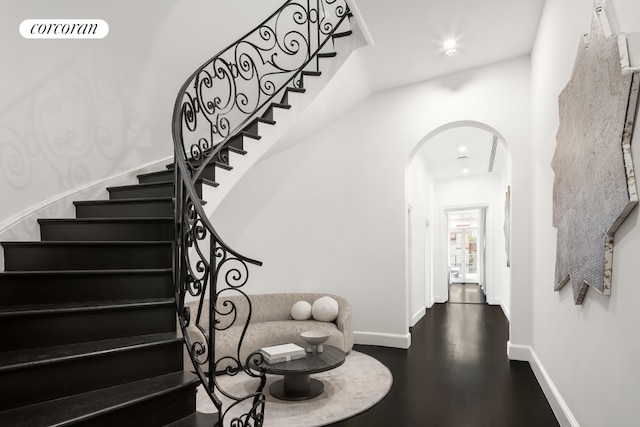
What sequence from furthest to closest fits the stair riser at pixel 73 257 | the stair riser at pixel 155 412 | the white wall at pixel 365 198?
the white wall at pixel 365 198, the stair riser at pixel 73 257, the stair riser at pixel 155 412

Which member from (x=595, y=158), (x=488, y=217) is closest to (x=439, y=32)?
(x=595, y=158)

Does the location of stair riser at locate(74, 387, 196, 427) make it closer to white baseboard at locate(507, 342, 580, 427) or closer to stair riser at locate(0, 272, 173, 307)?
stair riser at locate(0, 272, 173, 307)

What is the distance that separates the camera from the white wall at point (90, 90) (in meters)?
3.30

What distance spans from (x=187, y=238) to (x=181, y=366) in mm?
786

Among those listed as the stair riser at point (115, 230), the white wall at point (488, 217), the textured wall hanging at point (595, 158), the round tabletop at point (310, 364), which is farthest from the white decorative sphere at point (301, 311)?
the white wall at point (488, 217)

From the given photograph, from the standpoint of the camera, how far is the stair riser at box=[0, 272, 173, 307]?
2307 millimetres

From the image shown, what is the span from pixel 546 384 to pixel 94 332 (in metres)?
3.53

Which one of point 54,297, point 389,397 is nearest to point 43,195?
point 54,297

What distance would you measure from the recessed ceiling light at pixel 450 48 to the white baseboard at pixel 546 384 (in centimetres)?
339

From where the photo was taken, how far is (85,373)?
6.26 ft

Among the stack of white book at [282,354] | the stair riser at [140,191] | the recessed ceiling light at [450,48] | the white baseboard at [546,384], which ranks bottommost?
the white baseboard at [546,384]

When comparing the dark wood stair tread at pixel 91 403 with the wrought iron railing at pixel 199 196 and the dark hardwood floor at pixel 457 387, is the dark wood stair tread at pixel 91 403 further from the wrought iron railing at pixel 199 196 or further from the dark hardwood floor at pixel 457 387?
the dark hardwood floor at pixel 457 387

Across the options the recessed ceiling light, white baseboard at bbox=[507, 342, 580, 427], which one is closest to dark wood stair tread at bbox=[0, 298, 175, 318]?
white baseboard at bbox=[507, 342, 580, 427]

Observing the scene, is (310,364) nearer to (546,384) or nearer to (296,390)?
(296,390)
